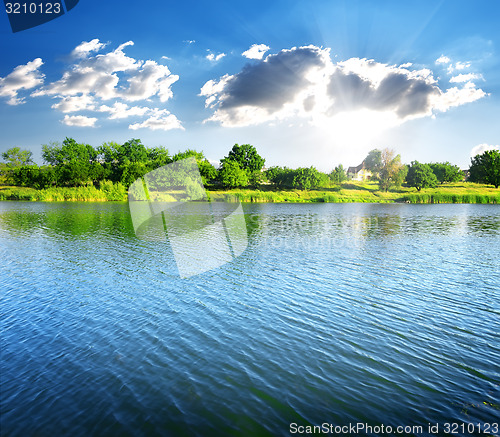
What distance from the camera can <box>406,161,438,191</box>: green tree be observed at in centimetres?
13675

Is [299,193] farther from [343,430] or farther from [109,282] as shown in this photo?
[343,430]

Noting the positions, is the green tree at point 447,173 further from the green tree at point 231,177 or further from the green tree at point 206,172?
the green tree at point 206,172

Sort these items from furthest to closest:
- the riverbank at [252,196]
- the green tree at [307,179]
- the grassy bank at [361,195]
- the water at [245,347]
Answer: the green tree at [307,179] < the grassy bank at [361,195] < the riverbank at [252,196] < the water at [245,347]

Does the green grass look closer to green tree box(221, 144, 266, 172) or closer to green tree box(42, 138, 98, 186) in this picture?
green tree box(42, 138, 98, 186)

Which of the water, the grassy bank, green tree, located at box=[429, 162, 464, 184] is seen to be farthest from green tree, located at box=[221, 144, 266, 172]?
the water

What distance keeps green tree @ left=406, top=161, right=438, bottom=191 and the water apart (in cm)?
12956

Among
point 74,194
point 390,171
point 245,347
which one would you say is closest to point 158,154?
point 74,194

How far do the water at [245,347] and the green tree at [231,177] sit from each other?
4022 inches

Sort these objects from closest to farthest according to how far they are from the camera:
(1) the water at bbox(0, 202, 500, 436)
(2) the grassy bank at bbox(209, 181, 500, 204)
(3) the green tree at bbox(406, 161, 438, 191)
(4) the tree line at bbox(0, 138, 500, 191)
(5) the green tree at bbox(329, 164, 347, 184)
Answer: (1) the water at bbox(0, 202, 500, 436), (2) the grassy bank at bbox(209, 181, 500, 204), (4) the tree line at bbox(0, 138, 500, 191), (3) the green tree at bbox(406, 161, 438, 191), (5) the green tree at bbox(329, 164, 347, 184)

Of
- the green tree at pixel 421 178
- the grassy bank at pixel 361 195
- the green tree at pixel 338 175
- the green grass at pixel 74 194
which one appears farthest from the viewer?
the green tree at pixel 338 175

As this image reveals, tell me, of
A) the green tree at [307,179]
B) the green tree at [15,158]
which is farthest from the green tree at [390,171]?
the green tree at [15,158]

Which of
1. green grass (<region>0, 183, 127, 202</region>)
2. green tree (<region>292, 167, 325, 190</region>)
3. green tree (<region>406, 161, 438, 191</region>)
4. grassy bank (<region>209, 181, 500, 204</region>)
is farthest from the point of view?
green tree (<region>406, 161, 438, 191</region>)

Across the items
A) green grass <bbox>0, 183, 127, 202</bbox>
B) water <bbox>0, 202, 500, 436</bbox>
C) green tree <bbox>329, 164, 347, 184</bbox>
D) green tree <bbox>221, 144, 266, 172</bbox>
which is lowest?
water <bbox>0, 202, 500, 436</bbox>

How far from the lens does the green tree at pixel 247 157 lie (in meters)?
152
